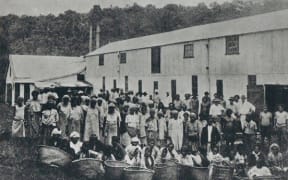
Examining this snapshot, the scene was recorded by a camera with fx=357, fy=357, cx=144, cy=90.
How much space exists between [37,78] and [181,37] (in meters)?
12.1

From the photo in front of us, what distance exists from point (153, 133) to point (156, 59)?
11.0 meters

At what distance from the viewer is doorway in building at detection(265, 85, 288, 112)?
12.1 metres

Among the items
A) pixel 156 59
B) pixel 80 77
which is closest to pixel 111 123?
pixel 156 59

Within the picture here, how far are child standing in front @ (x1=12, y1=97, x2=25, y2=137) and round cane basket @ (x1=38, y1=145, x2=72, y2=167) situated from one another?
1951 mm

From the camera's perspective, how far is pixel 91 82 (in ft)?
91.7

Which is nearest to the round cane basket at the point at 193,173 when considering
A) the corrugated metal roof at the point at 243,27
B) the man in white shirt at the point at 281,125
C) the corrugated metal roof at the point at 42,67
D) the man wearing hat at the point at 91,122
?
the man wearing hat at the point at 91,122

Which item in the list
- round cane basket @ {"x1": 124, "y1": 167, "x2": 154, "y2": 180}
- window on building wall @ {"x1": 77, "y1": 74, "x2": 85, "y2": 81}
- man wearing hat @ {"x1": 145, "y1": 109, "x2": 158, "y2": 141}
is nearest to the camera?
round cane basket @ {"x1": 124, "y1": 167, "x2": 154, "y2": 180}

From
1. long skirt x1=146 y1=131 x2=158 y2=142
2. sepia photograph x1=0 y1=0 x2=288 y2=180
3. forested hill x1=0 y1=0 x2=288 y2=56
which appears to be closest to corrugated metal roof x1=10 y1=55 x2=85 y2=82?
sepia photograph x1=0 y1=0 x2=288 y2=180

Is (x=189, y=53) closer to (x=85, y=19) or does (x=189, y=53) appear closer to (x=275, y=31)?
(x=275, y=31)

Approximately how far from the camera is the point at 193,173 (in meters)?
6.82

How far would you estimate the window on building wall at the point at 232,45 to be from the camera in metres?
14.7

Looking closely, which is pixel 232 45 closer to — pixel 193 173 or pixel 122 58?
pixel 193 173

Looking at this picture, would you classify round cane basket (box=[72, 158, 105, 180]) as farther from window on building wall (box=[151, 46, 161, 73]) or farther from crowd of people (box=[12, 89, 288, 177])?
window on building wall (box=[151, 46, 161, 73])

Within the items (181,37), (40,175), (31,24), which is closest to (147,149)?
(40,175)
